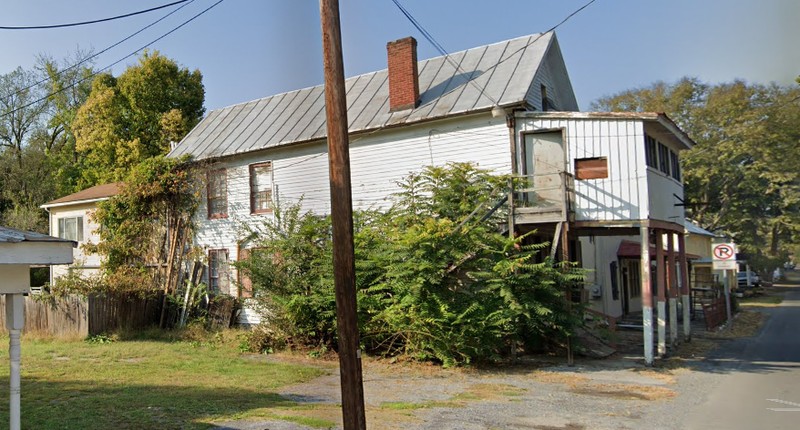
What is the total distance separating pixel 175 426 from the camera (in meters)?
7.89

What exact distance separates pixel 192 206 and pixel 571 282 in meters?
13.7

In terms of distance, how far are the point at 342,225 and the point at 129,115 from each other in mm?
32083

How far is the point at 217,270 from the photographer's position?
69.4 ft

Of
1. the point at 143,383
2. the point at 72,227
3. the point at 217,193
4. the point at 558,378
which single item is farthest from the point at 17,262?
the point at 72,227

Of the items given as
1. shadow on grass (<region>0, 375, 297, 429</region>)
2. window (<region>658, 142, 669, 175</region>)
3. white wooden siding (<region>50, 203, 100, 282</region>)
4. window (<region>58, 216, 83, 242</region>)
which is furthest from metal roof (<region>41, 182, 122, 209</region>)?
window (<region>658, 142, 669, 175</region>)

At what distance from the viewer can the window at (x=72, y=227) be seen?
24.8 m

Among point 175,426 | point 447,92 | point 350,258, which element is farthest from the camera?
point 447,92

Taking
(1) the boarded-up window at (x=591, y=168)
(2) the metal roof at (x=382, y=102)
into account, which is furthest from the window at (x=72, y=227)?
(1) the boarded-up window at (x=591, y=168)

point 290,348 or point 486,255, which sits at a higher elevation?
point 486,255

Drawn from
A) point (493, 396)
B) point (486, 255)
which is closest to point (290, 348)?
point (486, 255)

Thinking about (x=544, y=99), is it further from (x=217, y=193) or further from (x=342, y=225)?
(x=342, y=225)

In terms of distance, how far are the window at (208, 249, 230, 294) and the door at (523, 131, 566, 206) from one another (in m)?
10.9

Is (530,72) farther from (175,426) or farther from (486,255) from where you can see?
Answer: (175,426)

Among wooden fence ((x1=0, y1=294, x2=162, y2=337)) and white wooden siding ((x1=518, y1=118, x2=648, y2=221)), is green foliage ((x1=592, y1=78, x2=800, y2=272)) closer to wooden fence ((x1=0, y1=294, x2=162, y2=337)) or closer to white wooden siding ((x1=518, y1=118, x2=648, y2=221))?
white wooden siding ((x1=518, y1=118, x2=648, y2=221))
